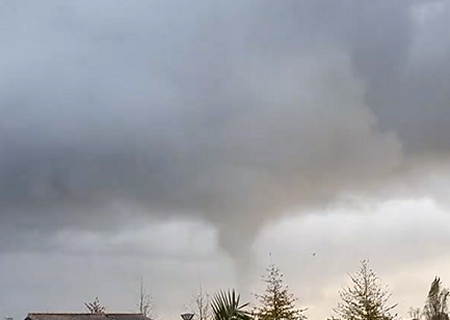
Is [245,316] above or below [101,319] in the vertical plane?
below

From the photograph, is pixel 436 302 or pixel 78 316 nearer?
pixel 78 316

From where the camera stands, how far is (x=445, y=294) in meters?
80.7

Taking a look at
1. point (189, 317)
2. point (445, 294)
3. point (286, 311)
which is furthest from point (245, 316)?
point (445, 294)

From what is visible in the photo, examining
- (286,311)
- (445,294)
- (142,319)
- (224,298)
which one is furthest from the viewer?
(445,294)

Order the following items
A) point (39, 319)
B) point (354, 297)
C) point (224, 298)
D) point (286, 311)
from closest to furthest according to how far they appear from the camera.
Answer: point (224, 298) → point (286, 311) → point (354, 297) → point (39, 319)

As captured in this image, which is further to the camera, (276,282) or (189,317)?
(276,282)

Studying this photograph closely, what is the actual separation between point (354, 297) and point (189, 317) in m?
17.0

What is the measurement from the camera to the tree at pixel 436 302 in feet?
262

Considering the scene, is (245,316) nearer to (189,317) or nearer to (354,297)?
(189,317)

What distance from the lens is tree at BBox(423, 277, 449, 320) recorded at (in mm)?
79938

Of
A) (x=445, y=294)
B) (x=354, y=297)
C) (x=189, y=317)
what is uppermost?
(x=445, y=294)

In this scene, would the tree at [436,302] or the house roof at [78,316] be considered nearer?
the house roof at [78,316]

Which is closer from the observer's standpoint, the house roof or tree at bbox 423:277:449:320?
the house roof

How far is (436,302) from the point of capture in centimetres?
8094
